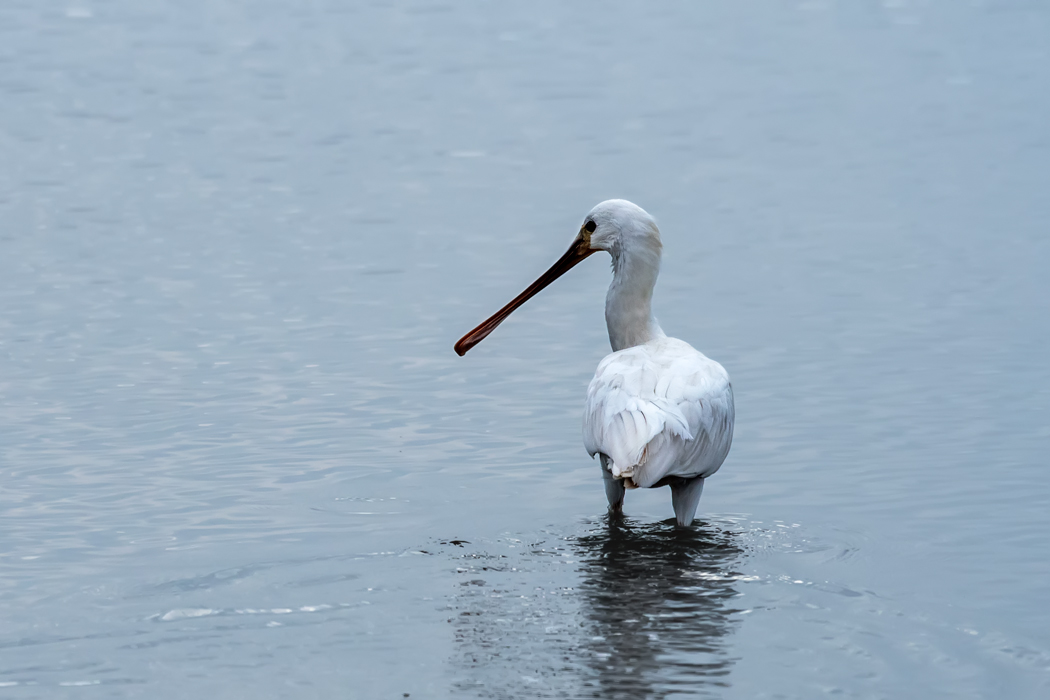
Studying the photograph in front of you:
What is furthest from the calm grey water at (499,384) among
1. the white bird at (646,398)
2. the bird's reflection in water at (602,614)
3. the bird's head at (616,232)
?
the bird's head at (616,232)

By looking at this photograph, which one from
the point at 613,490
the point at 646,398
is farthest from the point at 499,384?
the point at 646,398

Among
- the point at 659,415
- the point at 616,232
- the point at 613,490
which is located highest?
the point at 616,232

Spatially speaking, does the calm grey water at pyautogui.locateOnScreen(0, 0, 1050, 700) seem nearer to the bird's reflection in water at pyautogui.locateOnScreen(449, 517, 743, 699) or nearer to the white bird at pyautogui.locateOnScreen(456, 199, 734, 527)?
the bird's reflection in water at pyautogui.locateOnScreen(449, 517, 743, 699)

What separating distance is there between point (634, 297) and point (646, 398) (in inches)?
58.3

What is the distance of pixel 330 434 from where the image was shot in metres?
9.41

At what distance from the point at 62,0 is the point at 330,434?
2340 centimetres

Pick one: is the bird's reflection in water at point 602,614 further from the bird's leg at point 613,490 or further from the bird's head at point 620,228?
the bird's head at point 620,228

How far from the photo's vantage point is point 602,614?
6465mm

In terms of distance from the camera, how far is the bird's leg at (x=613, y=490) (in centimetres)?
→ 783

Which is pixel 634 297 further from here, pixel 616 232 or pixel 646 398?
pixel 646 398

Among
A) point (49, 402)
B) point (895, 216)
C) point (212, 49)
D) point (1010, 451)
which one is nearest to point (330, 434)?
point (49, 402)

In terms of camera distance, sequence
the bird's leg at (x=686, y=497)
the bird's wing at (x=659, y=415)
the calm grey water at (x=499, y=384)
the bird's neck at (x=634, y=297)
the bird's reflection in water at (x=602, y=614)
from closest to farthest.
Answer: the bird's reflection in water at (x=602, y=614), the calm grey water at (x=499, y=384), the bird's wing at (x=659, y=415), the bird's leg at (x=686, y=497), the bird's neck at (x=634, y=297)

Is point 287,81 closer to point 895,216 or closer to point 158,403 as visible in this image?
point 895,216

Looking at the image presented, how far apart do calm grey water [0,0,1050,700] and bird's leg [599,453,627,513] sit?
0.20 meters
